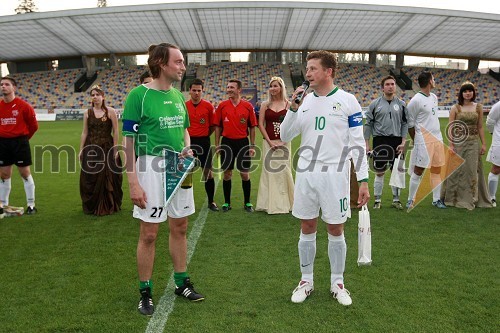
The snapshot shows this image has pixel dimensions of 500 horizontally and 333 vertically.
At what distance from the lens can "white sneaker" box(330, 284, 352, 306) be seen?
3.52 metres

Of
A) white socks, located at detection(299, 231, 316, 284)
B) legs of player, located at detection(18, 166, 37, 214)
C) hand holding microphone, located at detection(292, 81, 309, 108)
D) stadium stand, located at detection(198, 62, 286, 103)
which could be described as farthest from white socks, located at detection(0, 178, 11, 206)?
stadium stand, located at detection(198, 62, 286, 103)

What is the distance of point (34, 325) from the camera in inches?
126

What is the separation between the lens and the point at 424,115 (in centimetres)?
662

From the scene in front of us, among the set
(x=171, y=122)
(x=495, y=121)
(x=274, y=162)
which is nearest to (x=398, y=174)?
(x=495, y=121)

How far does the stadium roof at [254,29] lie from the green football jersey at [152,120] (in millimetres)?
31027

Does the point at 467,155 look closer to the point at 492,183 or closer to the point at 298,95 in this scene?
the point at 492,183

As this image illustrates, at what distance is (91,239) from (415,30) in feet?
125

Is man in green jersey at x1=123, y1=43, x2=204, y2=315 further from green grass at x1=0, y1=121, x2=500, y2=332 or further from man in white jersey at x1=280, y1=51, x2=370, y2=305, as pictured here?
man in white jersey at x1=280, y1=51, x2=370, y2=305

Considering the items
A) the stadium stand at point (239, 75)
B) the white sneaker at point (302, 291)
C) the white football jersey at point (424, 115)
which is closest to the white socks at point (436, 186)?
the white football jersey at point (424, 115)

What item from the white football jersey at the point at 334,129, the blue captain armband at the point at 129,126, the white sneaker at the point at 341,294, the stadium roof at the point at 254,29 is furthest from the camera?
the stadium roof at the point at 254,29

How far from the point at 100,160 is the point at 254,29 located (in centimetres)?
3348

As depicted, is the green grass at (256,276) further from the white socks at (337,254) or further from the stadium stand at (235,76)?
the stadium stand at (235,76)

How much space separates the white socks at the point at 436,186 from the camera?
700 centimetres

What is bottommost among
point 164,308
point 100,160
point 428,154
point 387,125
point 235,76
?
point 164,308
